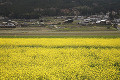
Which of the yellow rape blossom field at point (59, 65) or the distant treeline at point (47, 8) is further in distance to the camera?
the distant treeline at point (47, 8)

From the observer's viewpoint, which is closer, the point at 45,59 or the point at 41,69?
the point at 41,69

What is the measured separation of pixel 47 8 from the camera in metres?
76.7

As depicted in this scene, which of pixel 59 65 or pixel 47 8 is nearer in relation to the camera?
pixel 59 65

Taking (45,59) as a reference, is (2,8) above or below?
above

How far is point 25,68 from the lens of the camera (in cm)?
1255

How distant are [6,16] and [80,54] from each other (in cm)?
5908

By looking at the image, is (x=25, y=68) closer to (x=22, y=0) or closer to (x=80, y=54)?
(x=80, y=54)

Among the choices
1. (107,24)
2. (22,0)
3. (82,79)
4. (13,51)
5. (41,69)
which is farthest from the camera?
(22,0)

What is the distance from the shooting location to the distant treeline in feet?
218

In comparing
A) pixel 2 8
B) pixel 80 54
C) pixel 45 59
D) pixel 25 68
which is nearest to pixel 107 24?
pixel 80 54

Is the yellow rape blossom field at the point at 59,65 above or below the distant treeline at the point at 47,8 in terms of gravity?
below

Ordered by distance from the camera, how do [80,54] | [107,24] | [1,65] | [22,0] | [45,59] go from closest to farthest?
[1,65] < [45,59] < [80,54] < [107,24] < [22,0]

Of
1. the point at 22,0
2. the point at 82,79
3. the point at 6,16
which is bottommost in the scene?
the point at 82,79

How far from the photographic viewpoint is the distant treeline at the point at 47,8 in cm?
6638
